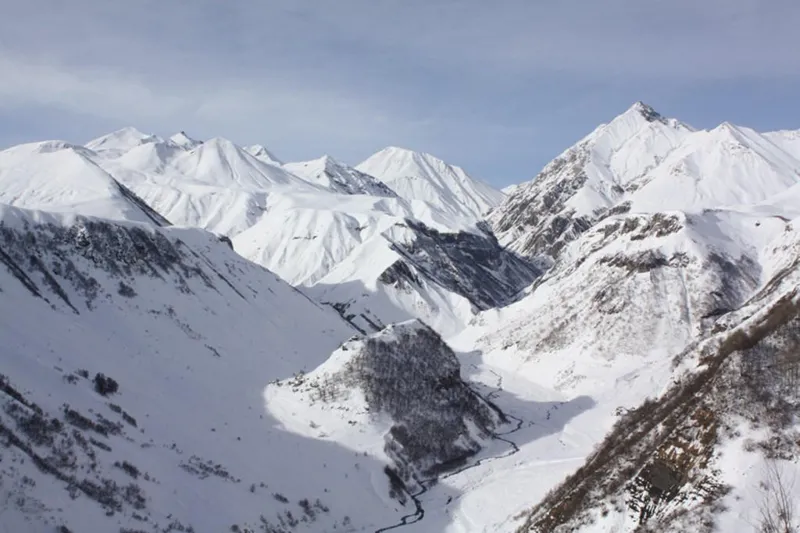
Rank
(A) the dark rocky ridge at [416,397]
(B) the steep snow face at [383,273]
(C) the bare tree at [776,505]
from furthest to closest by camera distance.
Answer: (B) the steep snow face at [383,273], (A) the dark rocky ridge at [416,397], (C) the bare tree at [776,505]

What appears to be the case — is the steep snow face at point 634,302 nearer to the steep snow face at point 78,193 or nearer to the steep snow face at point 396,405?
the steep snow face at point 396,405

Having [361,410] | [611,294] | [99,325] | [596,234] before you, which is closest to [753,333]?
[361,410]

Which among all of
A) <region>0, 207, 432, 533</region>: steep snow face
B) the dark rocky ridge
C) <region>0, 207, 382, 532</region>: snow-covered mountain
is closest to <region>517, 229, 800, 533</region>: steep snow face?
<region>0, 207, 432, 533</region>: steep snow face

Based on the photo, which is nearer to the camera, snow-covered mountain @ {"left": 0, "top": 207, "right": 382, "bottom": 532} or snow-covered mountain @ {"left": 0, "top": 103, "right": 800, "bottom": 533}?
snow-covered mountain @ {"left": 0, "top": 103, "right": 800, "bottom": 533}

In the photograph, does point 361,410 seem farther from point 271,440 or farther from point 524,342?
point 524,342

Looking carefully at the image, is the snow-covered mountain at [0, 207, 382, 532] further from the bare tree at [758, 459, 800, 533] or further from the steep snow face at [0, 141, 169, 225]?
the bare tree at [758, 459, 800, 533]

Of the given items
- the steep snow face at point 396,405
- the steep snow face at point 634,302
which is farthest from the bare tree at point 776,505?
the steep snow face at point 634,302
